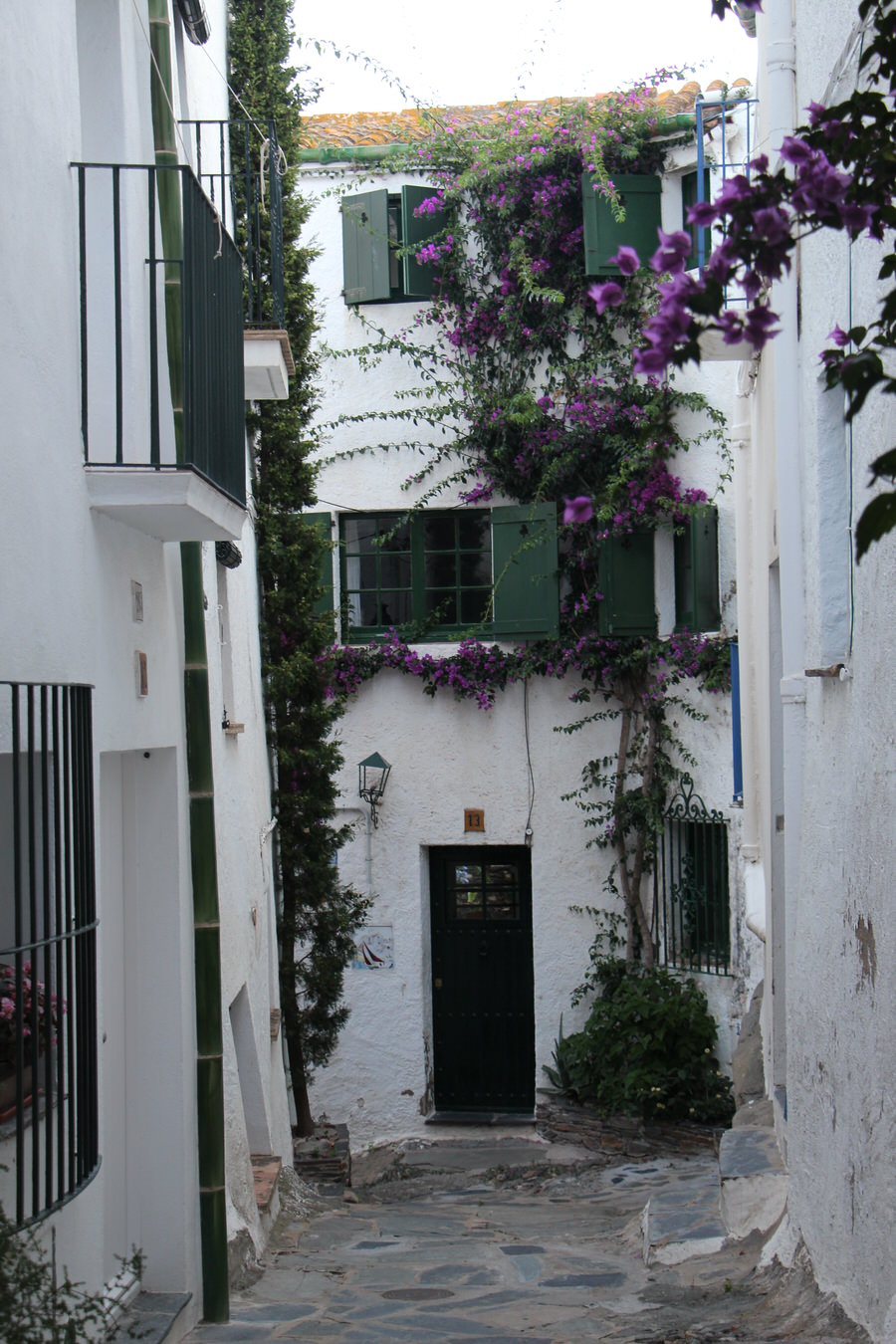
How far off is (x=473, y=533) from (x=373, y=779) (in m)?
2.65

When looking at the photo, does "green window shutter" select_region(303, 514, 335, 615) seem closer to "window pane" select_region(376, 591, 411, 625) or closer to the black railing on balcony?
"window pane" select_region(376, 591, 411, 625)

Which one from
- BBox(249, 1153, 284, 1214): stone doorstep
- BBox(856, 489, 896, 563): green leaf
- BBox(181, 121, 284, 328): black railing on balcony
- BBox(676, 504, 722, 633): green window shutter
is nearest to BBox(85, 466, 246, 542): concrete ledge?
BBox(181, 121, 284, 328): black railing on balcony

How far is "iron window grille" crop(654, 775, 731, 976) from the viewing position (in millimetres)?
13454

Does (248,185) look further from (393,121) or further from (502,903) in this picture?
(502,903)

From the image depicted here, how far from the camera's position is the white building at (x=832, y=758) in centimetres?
465

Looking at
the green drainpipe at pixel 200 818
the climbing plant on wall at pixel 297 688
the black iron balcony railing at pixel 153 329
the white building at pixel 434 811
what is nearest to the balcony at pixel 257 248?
the green drainpipe at pixel 200 818

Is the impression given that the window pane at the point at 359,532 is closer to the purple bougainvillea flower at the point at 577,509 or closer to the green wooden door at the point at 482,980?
the green wooden door at the point at 482,980

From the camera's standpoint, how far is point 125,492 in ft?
17.5

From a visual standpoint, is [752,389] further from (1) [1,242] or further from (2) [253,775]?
(1) [1,242]

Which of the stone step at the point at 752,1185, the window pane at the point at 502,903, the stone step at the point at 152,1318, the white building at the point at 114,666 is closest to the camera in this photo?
the white building at the point at 114,666

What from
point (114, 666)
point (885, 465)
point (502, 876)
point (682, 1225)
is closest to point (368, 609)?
A: point (502, 876)

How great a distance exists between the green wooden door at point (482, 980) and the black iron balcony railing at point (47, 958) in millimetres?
10200

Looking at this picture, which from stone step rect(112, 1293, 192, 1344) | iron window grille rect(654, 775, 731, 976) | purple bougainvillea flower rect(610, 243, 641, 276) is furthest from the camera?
iron window grille rect(654, 775, 731, 976)

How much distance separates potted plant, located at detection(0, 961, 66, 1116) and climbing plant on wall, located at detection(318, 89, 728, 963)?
9.97m
